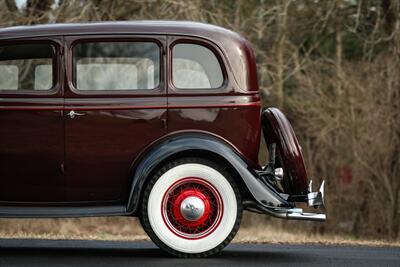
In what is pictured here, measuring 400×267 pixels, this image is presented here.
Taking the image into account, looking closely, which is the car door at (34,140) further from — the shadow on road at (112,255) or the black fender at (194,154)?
the black fender at (194,154)

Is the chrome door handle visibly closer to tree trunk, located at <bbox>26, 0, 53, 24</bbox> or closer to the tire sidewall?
the tire sidewall

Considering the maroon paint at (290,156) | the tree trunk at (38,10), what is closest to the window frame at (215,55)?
the maroon paint at (290,156)

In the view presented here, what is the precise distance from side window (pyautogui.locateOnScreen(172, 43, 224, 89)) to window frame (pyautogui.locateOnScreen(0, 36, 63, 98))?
0.96 m

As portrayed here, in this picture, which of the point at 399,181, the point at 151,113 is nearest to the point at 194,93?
the point at 151,113

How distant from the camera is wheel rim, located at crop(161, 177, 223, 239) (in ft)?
25.0

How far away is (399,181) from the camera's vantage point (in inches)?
717

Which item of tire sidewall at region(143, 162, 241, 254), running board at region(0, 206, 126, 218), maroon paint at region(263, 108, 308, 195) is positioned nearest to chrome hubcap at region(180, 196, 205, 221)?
tire sidewall at region(143, 162, 241, 254)

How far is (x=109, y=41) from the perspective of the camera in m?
7.95

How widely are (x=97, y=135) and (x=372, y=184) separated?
39.1 feet

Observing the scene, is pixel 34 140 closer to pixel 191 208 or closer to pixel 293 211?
pixel 191 208

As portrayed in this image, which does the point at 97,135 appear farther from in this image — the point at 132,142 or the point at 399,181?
the point at 399,181

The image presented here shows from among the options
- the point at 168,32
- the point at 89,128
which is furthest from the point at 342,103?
the point at 89,128

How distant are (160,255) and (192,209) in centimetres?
59

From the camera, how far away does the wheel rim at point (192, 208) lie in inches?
300
